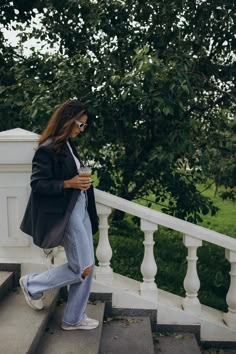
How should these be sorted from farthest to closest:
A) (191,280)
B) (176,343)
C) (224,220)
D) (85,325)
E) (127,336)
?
1. (224,220)
2. (191,280)
3. (176,343)
4. (127,336)
5. (85,325)

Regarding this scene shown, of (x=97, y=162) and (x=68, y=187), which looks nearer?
(x=68, y=187)

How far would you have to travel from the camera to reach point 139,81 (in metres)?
4.05

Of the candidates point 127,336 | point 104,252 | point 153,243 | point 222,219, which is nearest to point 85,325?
point 127,336

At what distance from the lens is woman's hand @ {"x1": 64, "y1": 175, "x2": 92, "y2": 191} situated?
289 cm

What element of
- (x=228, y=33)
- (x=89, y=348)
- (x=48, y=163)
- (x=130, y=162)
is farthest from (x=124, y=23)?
(x=89, y=348)

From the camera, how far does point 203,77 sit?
17.4 feet

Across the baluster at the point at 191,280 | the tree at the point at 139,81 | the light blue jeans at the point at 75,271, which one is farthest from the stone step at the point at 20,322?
the tree at the point at 139,81

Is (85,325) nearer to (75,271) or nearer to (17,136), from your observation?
(75,271)

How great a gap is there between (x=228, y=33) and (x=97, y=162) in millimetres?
2250

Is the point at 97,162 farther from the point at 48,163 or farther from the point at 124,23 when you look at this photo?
the point at 48,163

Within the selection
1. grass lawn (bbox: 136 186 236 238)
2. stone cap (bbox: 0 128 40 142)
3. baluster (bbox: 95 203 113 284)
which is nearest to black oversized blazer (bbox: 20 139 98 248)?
stone cap (bbox: 0 128 40 142)

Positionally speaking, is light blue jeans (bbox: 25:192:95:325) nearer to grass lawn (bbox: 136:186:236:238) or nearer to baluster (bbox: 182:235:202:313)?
baluster (bbox: 182:235:202:313)

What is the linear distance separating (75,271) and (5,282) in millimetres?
719

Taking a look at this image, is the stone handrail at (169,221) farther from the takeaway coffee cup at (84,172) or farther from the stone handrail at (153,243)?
the takeaway coffee cup at (84,172)
